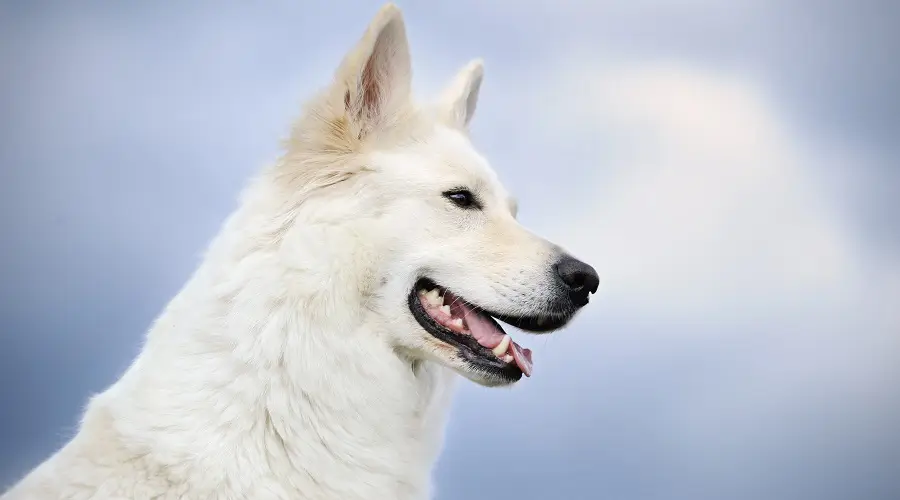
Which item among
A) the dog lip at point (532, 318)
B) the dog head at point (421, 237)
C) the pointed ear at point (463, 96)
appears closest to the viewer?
the dog head at point (421, 237)

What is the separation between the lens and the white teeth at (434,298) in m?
4.79

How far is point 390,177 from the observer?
4.85 metres

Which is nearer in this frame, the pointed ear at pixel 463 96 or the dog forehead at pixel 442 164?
the dog forehead at pixel 442 164

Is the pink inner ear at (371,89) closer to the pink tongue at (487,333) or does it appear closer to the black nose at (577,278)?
the pink tongue at (487,333)

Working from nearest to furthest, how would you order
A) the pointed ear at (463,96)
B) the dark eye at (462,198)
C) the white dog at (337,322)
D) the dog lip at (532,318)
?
the white dog at (337,322), the dog lip at (532,318), the dark eye at (462,198), the pointed ear at (463,96)

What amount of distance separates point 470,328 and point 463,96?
5.60 feet

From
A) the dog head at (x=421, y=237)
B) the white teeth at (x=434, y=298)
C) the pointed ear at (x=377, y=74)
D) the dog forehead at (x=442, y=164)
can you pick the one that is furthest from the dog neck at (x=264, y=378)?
the pointed ear at (x=377, y=74)

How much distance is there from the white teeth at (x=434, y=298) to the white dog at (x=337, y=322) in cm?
1

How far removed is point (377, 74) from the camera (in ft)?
16.8

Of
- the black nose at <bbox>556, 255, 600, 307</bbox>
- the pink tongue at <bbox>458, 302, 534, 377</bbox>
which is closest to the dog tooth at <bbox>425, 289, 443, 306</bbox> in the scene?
the pink tongue at <bbox>458, 302, 534, 377</bbox>

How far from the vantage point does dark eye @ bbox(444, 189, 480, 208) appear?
4922mm

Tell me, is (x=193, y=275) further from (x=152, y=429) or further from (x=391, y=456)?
(x=391, y=456)

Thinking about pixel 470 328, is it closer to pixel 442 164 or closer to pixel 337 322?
pixel 337 322

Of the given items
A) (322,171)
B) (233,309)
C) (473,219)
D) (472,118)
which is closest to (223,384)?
(233,309)
